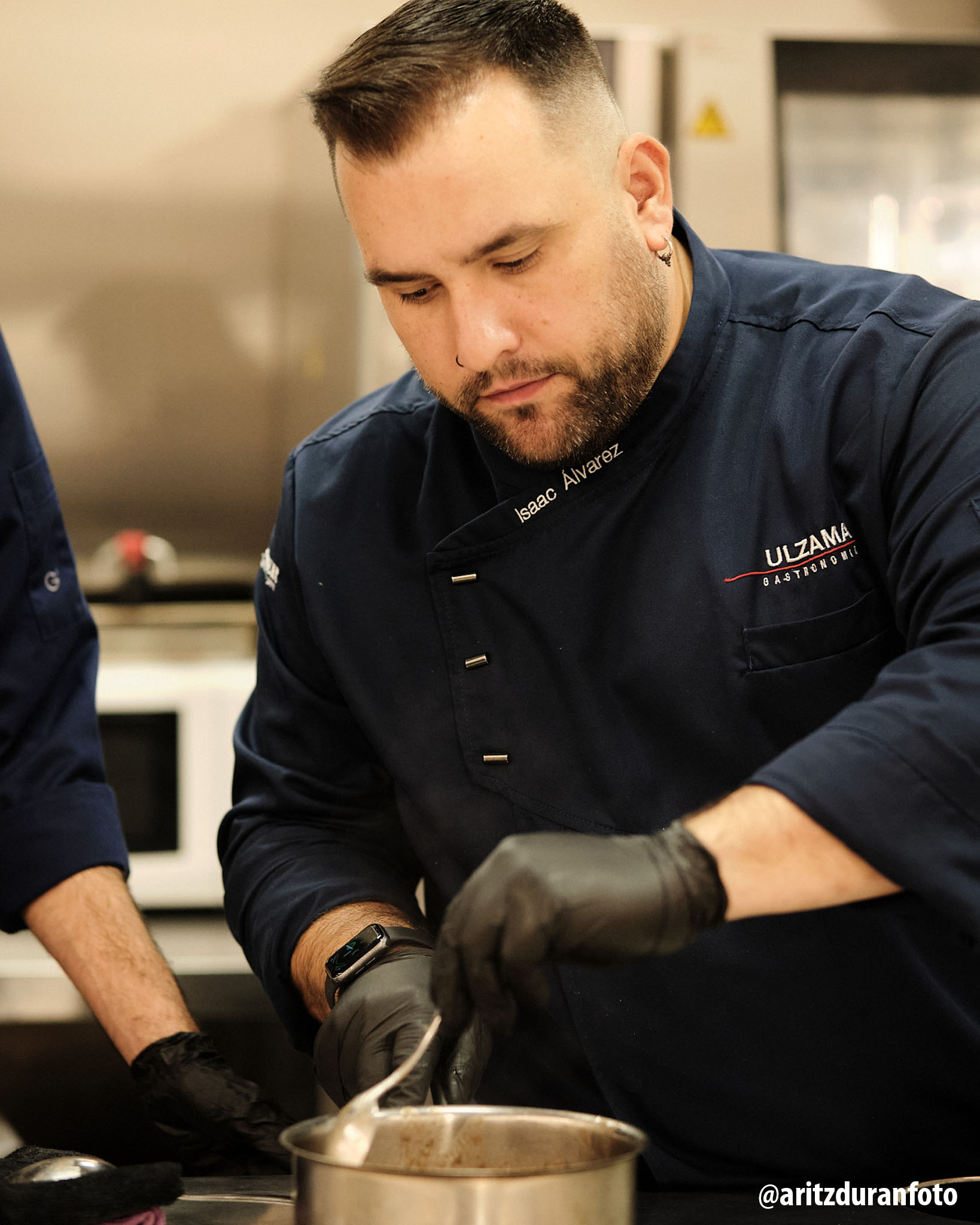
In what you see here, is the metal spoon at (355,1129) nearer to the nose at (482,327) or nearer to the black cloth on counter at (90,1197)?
the black cloth on counter at (90,1197)

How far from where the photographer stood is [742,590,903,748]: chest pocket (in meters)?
1.06

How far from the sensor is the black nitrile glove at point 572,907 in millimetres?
731

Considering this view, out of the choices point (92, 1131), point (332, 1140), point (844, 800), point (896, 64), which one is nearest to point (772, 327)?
point (844, 800)

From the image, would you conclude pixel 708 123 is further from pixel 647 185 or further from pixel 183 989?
pixel 183 989

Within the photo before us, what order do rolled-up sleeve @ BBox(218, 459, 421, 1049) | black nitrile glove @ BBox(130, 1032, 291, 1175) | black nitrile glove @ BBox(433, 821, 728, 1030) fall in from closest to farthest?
black nitrile glove @ BBox(433, 821, 728, 1030), black nitrile glove @ BBox(130, 1032, 291, 1175), rolled-up sleeve @ BBox(218, 459, 421, 1049)

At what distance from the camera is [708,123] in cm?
214

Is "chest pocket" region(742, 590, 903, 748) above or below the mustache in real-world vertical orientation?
below

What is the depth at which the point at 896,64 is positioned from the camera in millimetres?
2230

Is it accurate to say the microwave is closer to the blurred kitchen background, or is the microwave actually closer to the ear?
the blurred kitchen background

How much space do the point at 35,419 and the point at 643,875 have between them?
190 cm

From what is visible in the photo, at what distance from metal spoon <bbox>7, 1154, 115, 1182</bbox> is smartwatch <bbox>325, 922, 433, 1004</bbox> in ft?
0.81

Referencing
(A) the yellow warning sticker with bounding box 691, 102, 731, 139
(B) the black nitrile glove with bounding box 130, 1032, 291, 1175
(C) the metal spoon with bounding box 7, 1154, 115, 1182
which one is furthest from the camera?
(A) the yellow warning sticker with bounding box 691, 102, 731, 139

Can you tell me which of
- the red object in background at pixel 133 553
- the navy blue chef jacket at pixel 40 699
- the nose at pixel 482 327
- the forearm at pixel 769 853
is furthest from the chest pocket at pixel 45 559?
the red object in background at pixel 133 553

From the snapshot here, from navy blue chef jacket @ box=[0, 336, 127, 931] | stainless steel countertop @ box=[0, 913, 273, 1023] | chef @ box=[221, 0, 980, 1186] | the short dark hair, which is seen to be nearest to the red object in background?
stainless steel countertop @ box=[0, 913, 273, 1023]
